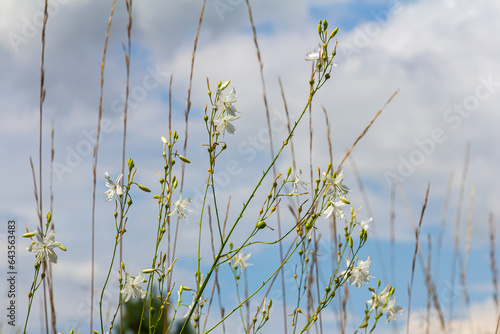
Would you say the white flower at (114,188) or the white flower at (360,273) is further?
the white flower at (360,273)

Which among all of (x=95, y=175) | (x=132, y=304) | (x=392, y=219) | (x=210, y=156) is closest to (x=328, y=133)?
(x=392, y=219)

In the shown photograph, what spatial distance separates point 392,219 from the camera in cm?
264

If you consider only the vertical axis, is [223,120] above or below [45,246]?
above

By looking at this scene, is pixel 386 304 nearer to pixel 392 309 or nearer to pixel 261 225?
pixel 392 309

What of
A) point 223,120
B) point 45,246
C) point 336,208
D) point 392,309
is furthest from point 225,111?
point 392,309

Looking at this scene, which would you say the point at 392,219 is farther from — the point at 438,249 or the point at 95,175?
the point at 95,175

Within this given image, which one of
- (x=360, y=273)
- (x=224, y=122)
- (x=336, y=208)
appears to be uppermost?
(x=224, y=122)

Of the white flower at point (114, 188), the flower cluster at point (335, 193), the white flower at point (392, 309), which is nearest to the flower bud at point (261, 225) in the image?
the flower cluster at point (335, 193)

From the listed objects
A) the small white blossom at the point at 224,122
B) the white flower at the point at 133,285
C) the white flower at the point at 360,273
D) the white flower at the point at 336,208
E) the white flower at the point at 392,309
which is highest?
the small white blossom at the point at 224,122

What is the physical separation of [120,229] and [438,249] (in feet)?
5.50

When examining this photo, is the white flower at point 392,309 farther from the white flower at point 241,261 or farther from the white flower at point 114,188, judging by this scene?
the white flower at point 114,188

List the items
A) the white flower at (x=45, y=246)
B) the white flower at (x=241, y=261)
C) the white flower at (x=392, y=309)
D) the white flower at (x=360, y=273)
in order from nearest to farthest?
1. the white flower at (x=45, y=246)
2. the white flower at (x=360, y=273)
3. the white flower at (x=392, y=309)
4. the white flower at (x=241, y=261)

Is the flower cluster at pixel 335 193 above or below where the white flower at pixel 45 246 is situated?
above

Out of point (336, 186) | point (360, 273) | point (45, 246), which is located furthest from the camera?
point (360, 273)
